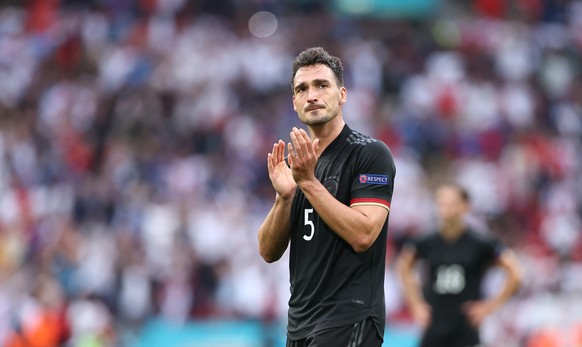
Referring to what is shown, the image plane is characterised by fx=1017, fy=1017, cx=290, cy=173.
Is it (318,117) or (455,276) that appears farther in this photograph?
(455,276)

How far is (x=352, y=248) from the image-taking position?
4652 millimetres

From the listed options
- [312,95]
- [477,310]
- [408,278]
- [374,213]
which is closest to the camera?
[374,213]

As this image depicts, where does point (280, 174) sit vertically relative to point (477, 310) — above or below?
above

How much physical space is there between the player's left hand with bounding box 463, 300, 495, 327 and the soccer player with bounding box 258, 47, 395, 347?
155 inches

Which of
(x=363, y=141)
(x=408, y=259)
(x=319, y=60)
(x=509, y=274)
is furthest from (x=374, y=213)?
(x=408, y=259)

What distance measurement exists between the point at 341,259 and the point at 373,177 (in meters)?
0.40

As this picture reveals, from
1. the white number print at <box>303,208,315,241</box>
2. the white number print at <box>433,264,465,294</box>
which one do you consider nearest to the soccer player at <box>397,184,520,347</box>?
the white number print at <box>433,264,465,294</box>

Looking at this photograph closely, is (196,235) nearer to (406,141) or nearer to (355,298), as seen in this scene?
(406,141)

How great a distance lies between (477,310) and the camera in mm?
8516

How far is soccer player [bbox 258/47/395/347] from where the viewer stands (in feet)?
14.8

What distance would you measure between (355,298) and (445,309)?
4145 mm

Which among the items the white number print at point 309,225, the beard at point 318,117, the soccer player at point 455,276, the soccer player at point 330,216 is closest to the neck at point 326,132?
the soccer player at point 330,216

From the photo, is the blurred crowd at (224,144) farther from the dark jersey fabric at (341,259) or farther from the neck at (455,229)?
the dark jersey fabric at (341,259)

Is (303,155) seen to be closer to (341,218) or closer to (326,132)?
(341,218)
